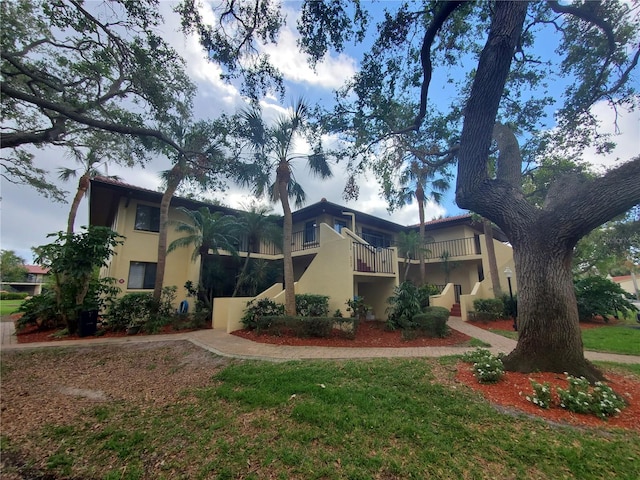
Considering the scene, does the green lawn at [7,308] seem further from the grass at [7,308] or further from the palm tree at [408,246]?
the palm tree at [408,246]

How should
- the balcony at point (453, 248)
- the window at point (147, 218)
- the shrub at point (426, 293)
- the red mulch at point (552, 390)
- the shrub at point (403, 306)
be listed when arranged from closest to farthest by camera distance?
the red mulch at point (552, 390) < the shrub at point (403, 306) < the window at point (147, 218) < the shrub at point (426, 293) < the balcony at point (453, 248)

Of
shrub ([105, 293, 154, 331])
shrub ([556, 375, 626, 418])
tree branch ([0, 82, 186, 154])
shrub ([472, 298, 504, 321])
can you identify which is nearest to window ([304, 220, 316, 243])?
shrub ([105, 293, 154, 331])

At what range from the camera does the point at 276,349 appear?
7652mm

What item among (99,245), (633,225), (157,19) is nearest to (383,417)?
(157,19)

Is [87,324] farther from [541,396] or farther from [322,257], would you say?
[541,396]

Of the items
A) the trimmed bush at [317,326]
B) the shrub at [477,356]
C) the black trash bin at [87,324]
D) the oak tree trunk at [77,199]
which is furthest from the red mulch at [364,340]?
the oak tree trunk at [77,199]

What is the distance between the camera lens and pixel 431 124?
361 inches

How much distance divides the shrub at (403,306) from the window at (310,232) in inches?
275

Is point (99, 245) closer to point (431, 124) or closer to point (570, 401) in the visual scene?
point (431, 124)

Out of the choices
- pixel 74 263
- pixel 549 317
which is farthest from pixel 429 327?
pixel 74 263

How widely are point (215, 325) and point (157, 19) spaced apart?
10358 mm

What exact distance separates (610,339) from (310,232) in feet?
44.3

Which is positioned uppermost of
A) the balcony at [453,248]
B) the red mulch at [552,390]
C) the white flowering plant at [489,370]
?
the balcony at [453,248]

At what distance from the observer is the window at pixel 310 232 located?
16294 millimetres
